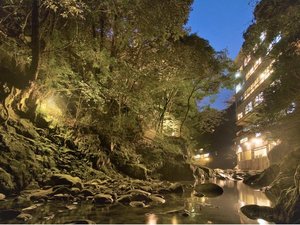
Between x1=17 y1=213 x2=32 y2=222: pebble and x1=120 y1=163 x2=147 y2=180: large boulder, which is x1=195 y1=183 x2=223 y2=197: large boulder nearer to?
x1=120 y1=163 x2=147 y2=180: large boulder

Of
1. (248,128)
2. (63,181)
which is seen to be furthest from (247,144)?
(63,181)

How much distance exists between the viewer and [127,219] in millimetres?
8781

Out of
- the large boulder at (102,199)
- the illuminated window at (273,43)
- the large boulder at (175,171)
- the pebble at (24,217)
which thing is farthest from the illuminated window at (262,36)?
the large boulder at (175,171)

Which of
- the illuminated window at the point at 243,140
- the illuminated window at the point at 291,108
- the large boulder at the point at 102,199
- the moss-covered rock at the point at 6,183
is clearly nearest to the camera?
the moss-covered rock at the point at 6,183

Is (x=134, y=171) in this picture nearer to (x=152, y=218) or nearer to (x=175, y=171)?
(x=175, y=171)

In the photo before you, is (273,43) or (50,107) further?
(50,107)

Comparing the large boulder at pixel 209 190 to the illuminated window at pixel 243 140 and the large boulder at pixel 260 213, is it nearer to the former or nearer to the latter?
the large boulder at pixel 260 213

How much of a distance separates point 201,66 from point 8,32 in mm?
15772

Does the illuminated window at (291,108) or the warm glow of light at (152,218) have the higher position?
the illuminated window at (291,108)

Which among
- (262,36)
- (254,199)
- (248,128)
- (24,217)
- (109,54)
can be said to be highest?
(248,128)

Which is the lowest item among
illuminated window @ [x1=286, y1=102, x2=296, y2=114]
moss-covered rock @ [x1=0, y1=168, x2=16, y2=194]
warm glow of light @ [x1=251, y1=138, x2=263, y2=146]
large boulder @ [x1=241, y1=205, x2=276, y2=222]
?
large boulder @ [x1=241, y1=205, x2=276, y2=222]

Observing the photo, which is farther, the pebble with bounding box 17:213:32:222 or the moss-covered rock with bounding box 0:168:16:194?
the moss-covered rock with bounding box 0:168:16:194

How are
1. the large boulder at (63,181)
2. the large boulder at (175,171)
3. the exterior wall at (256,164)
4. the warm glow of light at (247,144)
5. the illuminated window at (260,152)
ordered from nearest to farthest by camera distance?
the large boulder at (63,181) < the large boulder at (175,171) < the exterior wall at (256,164) < the illuminated window at (260,152) < the warm glow of light at (247,144)

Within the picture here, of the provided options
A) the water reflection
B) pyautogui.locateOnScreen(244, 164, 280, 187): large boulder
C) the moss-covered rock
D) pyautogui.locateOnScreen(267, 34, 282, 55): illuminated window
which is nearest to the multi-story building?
pyautogui.locateOnScreen(244, 164, 280, 187): large boulder
